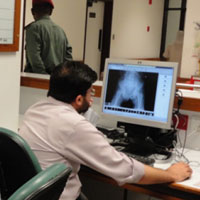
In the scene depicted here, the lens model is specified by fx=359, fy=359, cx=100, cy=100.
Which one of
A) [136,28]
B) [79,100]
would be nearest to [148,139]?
[79,100]

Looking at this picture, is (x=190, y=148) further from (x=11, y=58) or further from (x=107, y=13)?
(x=107, y=13)

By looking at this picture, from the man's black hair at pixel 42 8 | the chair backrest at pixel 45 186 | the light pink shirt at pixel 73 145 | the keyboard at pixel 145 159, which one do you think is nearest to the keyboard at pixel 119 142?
the keyboard at pixel 145 159

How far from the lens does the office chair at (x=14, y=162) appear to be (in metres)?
1.25

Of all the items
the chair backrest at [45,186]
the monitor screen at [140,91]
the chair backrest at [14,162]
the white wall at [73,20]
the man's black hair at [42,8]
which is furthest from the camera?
the white wall at [73,20]

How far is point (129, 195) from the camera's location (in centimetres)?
242

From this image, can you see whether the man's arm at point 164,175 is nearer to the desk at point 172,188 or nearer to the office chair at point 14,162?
the desk at point 172,188

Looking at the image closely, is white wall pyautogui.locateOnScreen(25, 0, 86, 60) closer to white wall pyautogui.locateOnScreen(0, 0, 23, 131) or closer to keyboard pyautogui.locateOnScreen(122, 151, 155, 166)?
white wall pyautogui.locateOnScreen(0, 0, 23, 131)

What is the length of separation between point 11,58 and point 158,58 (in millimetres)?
6991

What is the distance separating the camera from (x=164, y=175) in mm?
1523

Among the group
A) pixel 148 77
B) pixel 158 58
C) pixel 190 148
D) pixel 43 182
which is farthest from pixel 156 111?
pixel 158 58

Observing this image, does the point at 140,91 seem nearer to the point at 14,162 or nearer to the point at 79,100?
the point at 79,100

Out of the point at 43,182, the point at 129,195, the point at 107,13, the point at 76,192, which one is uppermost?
the point at 107,13

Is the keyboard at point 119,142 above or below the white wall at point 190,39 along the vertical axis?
below

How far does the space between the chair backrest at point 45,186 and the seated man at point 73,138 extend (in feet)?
1.55
